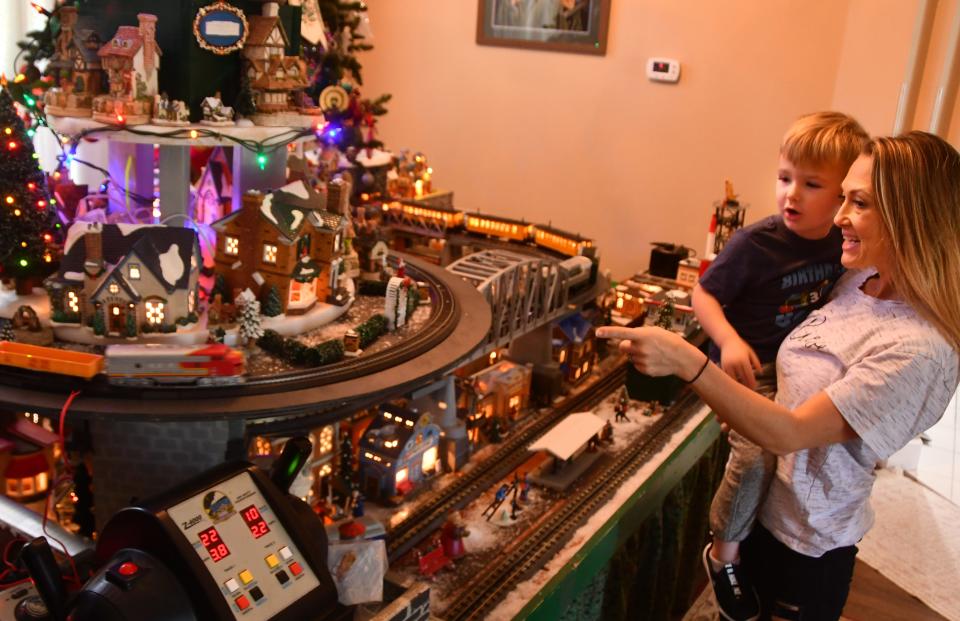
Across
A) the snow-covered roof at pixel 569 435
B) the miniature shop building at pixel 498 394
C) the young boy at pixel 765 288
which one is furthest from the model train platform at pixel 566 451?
the young boy at pixel 765 288

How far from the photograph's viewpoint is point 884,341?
170 centimetres

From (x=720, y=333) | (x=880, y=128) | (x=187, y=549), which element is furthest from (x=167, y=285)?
(x=880, y=128)

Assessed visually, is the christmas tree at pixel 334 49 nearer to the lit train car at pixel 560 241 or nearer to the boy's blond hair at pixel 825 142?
the lit train car at pixel 560 241

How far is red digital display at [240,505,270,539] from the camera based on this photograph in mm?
1893

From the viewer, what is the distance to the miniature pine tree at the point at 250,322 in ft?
8.81

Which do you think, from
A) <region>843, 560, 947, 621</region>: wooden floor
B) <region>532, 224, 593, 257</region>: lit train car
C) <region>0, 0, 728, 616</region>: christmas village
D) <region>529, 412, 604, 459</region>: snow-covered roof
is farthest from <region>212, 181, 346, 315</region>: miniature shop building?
<region>843, 560, 947, 621</region>: wooden floor

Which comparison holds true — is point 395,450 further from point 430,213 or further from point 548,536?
point 430,213

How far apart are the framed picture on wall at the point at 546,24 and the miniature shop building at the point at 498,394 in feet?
9.76

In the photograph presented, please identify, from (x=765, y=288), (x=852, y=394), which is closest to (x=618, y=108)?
(x=765, y=288)

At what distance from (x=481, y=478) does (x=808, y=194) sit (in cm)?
150

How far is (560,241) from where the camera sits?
479 centimetres

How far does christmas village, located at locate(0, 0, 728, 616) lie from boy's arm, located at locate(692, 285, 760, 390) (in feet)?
0.48

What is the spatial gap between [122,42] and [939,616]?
3806 mm

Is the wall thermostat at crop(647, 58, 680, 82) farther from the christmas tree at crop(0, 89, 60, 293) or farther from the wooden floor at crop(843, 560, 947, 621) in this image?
the christmas tree at crop(0, 89, 60, 293)
